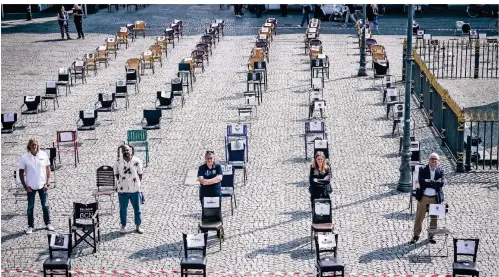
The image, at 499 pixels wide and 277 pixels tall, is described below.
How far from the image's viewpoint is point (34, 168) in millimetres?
19000

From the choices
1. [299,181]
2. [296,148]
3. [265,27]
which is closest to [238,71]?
[265,27]

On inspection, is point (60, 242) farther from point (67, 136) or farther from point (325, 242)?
point (67, 136)

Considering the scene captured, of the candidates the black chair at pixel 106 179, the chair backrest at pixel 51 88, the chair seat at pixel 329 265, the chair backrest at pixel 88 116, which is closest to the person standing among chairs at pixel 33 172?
the black chair at pixel 106 179

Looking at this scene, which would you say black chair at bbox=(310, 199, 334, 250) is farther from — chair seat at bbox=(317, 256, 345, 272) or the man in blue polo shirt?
chair seat at bbox=(317, 256, 345, 272)

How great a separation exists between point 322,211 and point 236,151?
5.09 meters

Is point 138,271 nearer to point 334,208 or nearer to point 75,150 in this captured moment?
point 334,208

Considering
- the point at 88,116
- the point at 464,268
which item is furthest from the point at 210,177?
the point at 88,116

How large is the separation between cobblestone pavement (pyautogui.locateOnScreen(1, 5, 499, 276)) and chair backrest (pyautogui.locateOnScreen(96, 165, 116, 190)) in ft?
2.15

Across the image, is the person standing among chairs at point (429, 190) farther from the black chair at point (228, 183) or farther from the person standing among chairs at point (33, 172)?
the person standing among chairs at point (33, 172)

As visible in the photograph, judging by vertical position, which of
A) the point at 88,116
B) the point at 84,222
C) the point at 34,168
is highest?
the point at 34,168

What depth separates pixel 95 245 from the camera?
18.3 metres

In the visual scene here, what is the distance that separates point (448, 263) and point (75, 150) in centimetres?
1013

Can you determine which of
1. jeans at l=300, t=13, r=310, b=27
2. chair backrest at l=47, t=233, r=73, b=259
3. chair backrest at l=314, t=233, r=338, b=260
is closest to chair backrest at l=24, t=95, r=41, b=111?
chair backrest at l=47, t=233, r=73, b=259

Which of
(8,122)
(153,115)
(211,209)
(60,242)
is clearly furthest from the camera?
(8,122)
